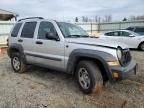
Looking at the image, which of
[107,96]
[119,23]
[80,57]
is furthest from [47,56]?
[119,23]

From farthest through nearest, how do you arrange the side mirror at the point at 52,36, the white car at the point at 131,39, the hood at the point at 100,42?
the white car at the point at 131,39 < the side mirror at the point at 52,36 < the hood at the point at 100,42

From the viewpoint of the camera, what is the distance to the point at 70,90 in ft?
→ 16.3

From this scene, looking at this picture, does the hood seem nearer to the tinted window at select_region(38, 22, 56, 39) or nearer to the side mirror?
the side mirror

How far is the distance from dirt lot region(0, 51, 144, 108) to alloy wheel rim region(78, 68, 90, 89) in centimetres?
24

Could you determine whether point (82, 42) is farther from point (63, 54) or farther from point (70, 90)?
point (70, 90)

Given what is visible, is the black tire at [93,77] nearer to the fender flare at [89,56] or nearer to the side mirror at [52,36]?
the fender flare at [89,56]

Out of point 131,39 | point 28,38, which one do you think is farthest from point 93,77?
point 131,39

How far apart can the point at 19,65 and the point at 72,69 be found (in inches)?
108

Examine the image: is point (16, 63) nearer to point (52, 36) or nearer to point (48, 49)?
point (48, 49)

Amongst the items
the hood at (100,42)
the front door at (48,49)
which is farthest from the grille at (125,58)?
the front door at (48,49)

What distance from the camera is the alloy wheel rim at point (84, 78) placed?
457 centimetres

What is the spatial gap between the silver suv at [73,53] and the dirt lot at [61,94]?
33 centimetres

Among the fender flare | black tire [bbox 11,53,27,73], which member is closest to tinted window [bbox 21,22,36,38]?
black tire [bbox 11,53,27,73]

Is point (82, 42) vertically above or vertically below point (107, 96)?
above
